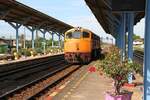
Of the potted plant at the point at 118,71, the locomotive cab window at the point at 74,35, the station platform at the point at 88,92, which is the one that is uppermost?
the locomotive cab window at the point at 74,35

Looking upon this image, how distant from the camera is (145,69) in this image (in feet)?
27.6

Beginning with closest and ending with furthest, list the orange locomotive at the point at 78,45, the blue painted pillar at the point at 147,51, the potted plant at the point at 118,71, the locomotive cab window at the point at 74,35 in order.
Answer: the blue painted pillar at the point at 147,51 < the potted plant at the point at 118,71 < the orange locomotive at the point at 78,45 < the locomotive cab window at the point at 74,35

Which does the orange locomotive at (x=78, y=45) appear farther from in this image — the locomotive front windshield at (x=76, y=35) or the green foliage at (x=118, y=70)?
the green foliage at (x=118, y=70)

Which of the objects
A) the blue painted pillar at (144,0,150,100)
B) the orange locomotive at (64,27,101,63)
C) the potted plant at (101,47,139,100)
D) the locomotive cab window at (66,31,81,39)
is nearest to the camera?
the blue painted pillar at (144,0,150,100)

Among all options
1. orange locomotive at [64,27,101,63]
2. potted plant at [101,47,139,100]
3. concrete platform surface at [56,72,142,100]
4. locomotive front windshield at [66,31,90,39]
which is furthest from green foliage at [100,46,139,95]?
locomotive front windshield at [66,31,90,39]

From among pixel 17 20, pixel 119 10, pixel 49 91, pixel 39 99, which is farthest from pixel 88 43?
pixel 119 10

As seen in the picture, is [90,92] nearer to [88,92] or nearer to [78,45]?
[88,92]

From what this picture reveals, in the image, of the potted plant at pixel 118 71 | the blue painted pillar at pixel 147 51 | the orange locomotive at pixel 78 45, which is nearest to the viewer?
A: the blue painted pillar at pixel 147 51

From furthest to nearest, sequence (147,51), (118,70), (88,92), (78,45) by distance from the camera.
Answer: (78,45), (88,92), (118,70), (147,51)

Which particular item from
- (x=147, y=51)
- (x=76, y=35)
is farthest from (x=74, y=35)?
(x=147, y=51)

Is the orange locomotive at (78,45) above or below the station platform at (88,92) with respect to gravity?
above

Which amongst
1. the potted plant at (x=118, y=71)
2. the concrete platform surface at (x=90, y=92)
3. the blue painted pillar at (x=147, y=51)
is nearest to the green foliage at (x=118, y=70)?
the potted plant at (x=118, y=71)

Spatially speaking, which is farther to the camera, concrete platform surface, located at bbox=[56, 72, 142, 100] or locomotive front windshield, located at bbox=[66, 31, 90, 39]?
locomotive front windshield, located at bbox=[66, 31, 90, 39]

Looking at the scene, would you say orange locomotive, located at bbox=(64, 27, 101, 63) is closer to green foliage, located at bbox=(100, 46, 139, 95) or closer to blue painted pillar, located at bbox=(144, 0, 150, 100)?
green foliage, located at bbox=(100, 46, 139, 95)
